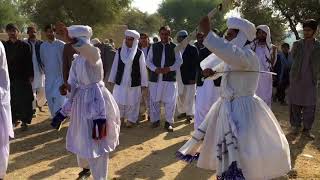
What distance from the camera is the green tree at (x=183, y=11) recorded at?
203 feet

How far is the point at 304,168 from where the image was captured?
6.99 metres

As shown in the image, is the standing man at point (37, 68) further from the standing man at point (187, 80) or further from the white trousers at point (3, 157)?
the white trousers at point (3, 157)

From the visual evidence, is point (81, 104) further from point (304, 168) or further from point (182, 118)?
point (182, 118)

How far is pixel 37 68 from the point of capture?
1039cm

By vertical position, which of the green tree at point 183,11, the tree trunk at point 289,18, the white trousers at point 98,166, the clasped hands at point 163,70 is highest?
the green tree at point 183,11

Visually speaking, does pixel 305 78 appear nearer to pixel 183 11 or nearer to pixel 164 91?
pixel 164 91

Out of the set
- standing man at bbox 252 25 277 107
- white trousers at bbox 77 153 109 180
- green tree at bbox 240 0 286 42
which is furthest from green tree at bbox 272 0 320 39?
white trousers at bbox 77 153 109 180

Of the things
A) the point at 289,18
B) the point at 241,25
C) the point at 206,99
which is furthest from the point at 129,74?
the point at 289,18

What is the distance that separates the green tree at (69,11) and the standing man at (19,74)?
19497 mm

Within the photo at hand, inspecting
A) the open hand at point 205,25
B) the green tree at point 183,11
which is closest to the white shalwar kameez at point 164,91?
the open hand at point 205,25

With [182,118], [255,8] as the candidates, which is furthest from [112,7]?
[182,118]

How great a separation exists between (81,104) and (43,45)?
423cm

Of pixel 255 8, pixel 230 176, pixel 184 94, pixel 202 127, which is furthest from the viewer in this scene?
pixel 255 8

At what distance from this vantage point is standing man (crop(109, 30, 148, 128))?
9.32 metres
